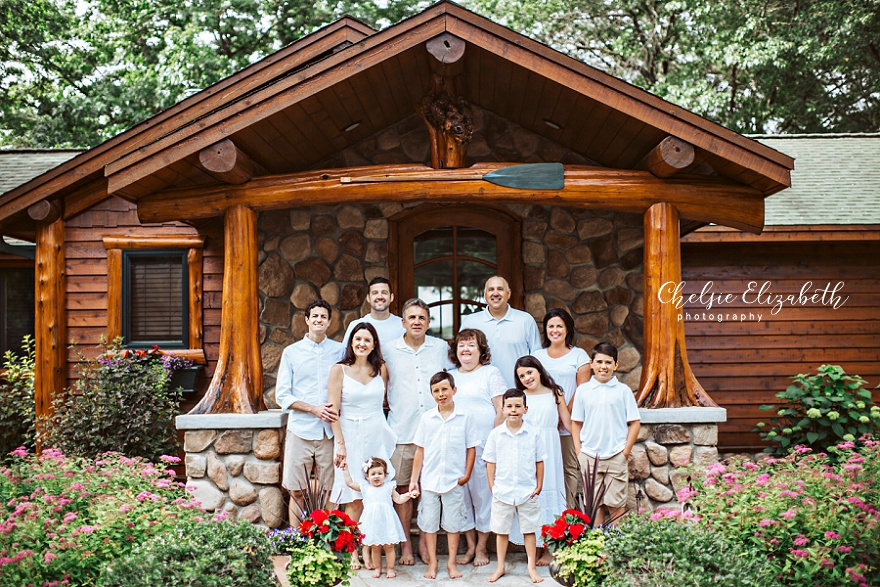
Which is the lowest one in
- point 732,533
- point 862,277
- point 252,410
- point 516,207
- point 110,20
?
point 732,533

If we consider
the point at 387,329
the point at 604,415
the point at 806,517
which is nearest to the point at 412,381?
the point at 387,329

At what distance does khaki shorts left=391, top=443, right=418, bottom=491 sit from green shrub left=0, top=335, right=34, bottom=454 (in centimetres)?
426

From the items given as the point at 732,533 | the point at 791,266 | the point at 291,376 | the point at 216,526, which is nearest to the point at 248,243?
the point at 291,376

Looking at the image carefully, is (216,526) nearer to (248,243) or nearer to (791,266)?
(248,243)

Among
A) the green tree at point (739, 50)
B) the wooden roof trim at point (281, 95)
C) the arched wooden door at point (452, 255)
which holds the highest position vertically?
the green tree at point (739, 50)

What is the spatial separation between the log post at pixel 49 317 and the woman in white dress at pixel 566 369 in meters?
4.87

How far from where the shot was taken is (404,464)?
501 cm

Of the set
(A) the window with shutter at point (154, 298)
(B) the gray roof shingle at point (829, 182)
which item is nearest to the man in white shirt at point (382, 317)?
(A) the window with shutter at point (154, 298)

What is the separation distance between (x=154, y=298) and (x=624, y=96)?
4.83 m

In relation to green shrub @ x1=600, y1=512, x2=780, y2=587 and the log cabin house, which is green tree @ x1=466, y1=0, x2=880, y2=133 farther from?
green shrub @ x1=600, y1=512, x2=780, y2=587

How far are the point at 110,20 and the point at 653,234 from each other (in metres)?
14.1

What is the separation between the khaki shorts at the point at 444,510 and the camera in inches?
186

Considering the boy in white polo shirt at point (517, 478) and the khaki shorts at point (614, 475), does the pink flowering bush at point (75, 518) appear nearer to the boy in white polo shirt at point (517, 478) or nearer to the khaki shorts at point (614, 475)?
the boy in white polo shirt at point (517, 478)

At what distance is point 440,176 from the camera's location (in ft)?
18.3
